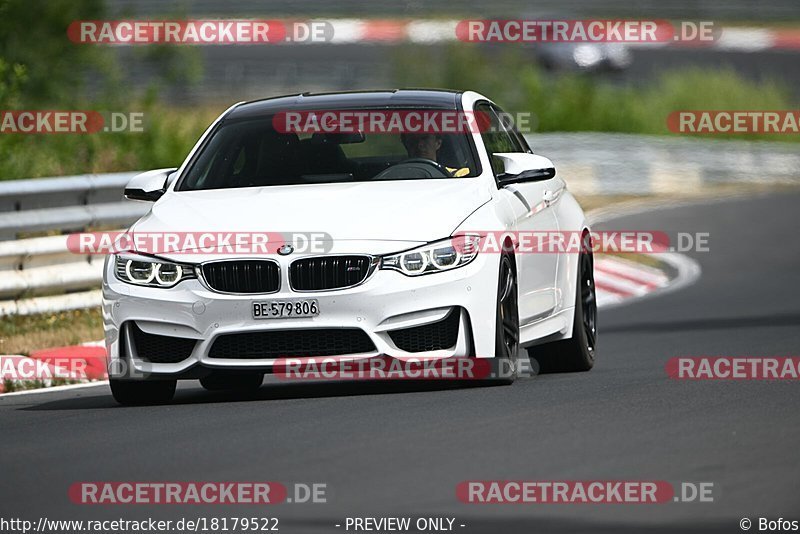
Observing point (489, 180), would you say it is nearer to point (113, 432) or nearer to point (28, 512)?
point (113, 432)

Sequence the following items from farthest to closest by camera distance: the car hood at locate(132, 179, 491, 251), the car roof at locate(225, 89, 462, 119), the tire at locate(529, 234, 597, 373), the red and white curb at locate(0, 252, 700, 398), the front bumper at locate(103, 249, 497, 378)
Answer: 1. the red and white curb at locate(0, 252, 700, 398)
2. the tire at locate(529, 234, 597, 373)
3. the car roof at locate(225, 89, 462, 119)
4. the car hood at locate(132, 179, 491, 251)
5. the front bumper at locate(103, 249, 497, 378)

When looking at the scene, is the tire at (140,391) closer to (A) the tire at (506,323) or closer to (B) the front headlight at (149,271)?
(B) the front headlight at (149,271)

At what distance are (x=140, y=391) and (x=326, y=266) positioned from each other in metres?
1.32

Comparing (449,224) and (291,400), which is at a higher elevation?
(449,224)

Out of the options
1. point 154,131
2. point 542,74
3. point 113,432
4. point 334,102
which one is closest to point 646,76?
point 542,74

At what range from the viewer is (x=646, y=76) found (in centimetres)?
4069

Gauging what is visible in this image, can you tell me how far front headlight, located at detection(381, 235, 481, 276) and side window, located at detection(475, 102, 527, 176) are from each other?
119cm

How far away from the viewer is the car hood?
9.18 meters

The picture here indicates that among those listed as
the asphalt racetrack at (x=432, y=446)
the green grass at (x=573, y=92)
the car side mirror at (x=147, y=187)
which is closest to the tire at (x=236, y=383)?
the asphalt racetrack at (x=432, y=446)

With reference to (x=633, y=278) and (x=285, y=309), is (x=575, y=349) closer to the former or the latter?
(x=285, y=309)

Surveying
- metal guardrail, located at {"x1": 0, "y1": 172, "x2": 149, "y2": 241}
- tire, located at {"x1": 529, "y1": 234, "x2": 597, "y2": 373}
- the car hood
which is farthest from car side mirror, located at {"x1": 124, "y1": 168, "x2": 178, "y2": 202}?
metal guardrail, located at {"x1": 0, "y1": 172, "x2": 149, "y2": 241}

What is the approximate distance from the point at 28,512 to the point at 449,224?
10.5 feet

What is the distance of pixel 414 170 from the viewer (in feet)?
33.1

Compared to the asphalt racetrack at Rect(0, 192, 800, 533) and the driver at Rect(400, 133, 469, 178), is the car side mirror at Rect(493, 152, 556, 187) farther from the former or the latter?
the asphalt racetrack at Rect(0, 192, 800, 533)
